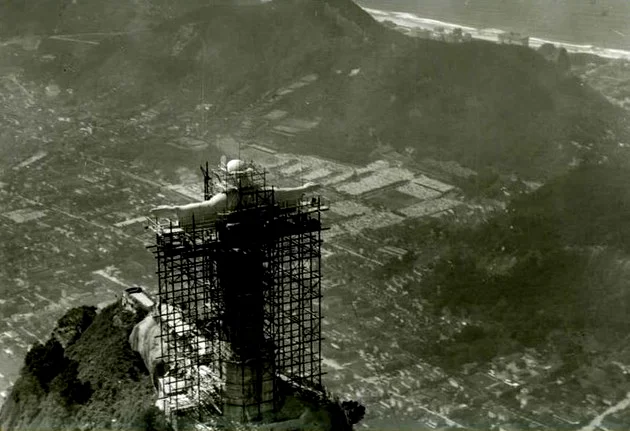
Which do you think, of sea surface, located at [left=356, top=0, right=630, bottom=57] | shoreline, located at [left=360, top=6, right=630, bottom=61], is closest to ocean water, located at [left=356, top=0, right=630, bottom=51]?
sea surface, located at [left=356, top=0, right=630, bottom=57]

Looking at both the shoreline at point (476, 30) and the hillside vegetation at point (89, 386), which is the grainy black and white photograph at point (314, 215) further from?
the shoreline at point (476, 30)

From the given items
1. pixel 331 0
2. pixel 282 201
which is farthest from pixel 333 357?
pixel 331 0

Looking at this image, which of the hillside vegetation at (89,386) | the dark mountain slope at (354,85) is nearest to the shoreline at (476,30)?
the dark mountain slope at (354,85)

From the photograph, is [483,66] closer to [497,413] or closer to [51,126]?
[51,126]

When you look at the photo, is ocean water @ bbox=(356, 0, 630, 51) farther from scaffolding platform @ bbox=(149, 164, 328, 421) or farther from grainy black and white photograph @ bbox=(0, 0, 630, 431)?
scaffolding platform @ bbox=(149, 164, 328, 421)

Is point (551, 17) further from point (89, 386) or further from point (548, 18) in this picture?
point (89, 386)

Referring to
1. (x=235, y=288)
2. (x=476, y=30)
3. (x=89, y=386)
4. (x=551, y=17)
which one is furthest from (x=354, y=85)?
(x=235, y=288)
